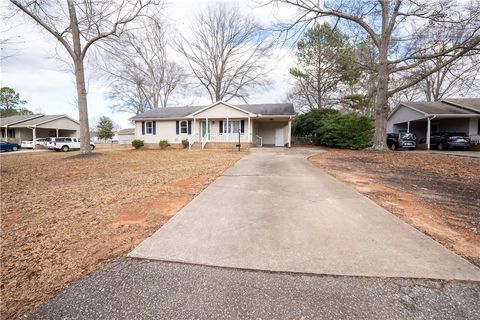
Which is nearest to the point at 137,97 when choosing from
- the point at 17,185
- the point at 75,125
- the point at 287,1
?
the point at 75,125

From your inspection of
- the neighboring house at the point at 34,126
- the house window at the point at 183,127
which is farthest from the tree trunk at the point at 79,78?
the neighboring house at the point at 34,126

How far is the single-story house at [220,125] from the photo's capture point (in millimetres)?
20625

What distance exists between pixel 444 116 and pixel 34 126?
43480mm

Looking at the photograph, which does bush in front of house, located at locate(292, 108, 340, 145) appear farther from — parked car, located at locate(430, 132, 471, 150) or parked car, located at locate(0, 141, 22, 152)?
parked car, located at locate(0, 141, 22, 152)

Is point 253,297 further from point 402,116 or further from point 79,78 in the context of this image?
point 402,116

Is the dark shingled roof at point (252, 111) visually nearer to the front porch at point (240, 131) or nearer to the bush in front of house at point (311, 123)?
the front porch at point (240, 131)

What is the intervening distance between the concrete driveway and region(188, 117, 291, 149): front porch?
52.6ft

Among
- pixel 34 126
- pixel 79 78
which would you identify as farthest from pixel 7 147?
pixel 79 78

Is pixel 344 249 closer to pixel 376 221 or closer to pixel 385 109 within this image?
pixel 376 221

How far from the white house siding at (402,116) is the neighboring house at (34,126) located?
1661 inches

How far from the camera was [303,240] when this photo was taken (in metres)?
3.00

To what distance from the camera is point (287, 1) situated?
46.0ft

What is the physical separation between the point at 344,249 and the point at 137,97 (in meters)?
39.9

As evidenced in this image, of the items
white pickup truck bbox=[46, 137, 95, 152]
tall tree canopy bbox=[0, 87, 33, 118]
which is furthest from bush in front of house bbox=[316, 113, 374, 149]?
tall tree canopy bbox=[0, 87, 33, 118]
